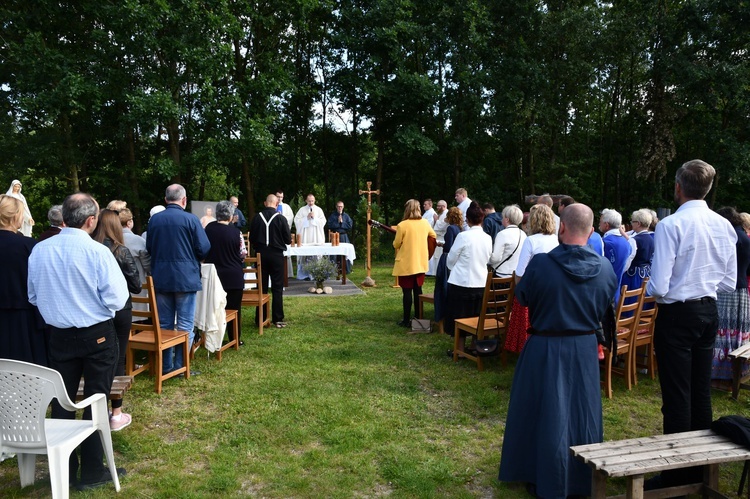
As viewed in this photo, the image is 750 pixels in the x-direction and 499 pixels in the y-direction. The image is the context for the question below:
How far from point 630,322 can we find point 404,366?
2486 mm

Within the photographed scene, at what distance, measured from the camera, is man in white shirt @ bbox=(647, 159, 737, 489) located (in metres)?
3.37

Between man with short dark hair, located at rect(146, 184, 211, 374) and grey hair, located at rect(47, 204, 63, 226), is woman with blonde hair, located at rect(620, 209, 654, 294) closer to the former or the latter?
man with short dark hair, located at rect(146, 184, 211, 374)

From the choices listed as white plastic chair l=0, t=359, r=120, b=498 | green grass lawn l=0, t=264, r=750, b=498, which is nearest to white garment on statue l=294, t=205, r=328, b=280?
green grass lawn l=0, t=264, r=750, b=498

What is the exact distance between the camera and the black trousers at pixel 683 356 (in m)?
3.37

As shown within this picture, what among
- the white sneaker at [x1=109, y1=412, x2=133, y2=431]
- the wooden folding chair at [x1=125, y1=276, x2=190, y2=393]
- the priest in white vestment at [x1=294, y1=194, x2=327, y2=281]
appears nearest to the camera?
the white sneaker at [x1=109, y1=412, x2=133, y2=431]

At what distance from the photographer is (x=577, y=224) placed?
3.29 m

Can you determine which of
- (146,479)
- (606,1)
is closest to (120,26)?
(146,479)

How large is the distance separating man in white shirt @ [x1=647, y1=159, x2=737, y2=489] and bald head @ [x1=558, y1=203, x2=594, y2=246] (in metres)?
0.50

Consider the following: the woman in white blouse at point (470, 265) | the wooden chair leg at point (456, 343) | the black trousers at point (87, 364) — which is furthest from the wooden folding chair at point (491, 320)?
the black trousers at point (87, 364)

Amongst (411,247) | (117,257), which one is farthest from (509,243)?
(117,257)

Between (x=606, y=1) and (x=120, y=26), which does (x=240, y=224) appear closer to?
(x=120, y=26)

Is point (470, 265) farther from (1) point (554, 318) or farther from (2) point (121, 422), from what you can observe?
(2) point (121, 422)

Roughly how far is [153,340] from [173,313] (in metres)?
0.53

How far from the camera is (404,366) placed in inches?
251
